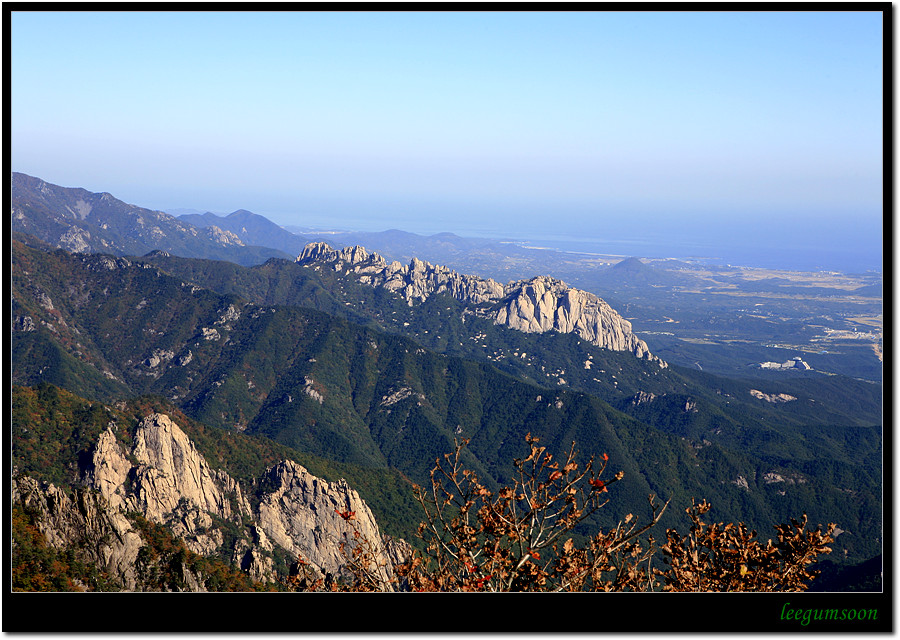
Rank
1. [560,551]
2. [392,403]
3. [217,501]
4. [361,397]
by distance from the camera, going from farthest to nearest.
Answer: [361,397], [392,403], [217,501], [560,551]

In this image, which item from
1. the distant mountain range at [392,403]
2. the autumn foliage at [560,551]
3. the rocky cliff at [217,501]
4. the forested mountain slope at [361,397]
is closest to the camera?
the autumn foliage at [560,551]

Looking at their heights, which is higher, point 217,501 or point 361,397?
point 217,501

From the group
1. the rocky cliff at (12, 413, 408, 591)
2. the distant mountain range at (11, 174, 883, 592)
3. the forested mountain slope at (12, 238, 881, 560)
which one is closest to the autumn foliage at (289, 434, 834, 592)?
the rocky cliff at (12, 413, 408, 591)

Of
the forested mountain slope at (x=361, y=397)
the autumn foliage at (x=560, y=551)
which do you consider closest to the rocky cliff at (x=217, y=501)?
the autumn foliage at (x=560, y=551)

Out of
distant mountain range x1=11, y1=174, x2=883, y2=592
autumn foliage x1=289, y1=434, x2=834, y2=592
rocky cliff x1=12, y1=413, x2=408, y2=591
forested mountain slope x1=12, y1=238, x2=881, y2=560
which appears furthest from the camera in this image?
forested mountain slope x1=12, y1=238, x2=881, y2=560

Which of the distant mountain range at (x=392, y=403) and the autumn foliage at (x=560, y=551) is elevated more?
the autumn foliage at (x=560, y=551)

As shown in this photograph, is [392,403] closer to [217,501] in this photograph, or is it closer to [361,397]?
[361,397]

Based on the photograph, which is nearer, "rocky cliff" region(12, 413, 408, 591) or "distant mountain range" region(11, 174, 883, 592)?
"rocky cliff" region(12, 413, 408, 591)

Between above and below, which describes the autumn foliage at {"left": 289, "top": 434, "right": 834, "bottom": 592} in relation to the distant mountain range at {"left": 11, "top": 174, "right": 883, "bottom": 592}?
above

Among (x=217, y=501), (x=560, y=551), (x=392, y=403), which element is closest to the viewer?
(x=560, y=551)

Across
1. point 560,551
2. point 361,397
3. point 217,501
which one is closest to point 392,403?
point 361,397

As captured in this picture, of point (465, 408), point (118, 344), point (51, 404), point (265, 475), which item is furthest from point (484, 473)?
point (118, 344)

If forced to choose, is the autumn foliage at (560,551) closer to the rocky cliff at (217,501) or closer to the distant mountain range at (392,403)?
the rocky cliff at (217,501)

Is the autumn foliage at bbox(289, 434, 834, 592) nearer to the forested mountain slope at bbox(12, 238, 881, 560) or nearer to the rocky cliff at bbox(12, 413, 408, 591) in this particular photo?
the rocky cliff at bbox(12, 413, 408, 591)
